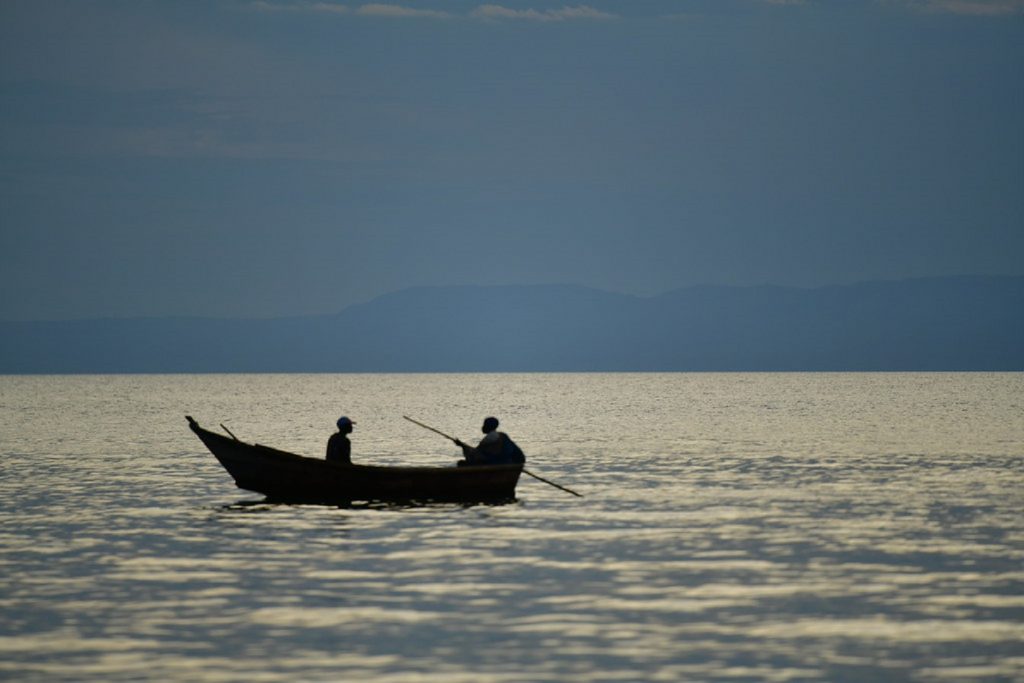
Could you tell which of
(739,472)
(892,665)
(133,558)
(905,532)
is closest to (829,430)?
(739,472)

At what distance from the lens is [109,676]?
48.0ft

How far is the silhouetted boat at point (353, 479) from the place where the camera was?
31.4 m

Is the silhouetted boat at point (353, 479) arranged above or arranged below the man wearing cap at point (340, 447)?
below

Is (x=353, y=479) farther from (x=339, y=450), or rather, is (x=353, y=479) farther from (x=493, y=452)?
(x=493, y=452)

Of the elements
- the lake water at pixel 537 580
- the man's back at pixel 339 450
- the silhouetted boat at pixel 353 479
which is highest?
the man's back at pixel 339 450

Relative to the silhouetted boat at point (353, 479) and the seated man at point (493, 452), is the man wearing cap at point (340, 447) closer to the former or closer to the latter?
the silhouetted boat at point (353, 479)

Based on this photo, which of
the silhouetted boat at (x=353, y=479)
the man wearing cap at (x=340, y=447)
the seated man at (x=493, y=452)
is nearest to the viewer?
the silhouetted boat at (x=353, y=479)

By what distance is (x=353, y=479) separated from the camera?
3148cm

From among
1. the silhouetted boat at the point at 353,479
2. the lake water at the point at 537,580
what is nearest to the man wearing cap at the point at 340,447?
the silhouetted boat at the point at 353,479

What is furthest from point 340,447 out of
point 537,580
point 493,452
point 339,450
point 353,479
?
point 537,580

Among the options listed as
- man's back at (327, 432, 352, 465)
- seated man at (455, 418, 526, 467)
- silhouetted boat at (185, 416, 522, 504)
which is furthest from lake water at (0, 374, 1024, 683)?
man's back at (327, 432, 352, 465)

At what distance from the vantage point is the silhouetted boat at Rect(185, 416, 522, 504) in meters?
31.4

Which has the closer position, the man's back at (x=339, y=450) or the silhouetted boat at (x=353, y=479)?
the silhouetted boat at (x=353, y=479)

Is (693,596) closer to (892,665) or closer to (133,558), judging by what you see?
(892,665)
